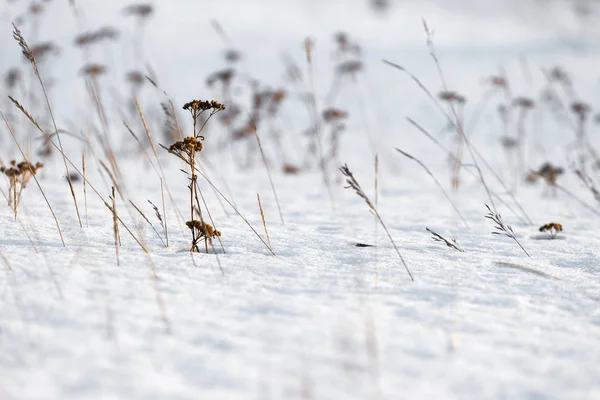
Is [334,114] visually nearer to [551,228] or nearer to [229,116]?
[229,116]

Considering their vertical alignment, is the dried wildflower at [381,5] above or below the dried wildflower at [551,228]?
above

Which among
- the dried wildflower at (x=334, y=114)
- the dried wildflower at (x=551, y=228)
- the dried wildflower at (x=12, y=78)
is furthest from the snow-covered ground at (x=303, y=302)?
the dried wildflower at (x=12, y=78)

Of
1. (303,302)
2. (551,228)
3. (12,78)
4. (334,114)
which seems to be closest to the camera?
(303,302)

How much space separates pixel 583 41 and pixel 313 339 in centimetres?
1666

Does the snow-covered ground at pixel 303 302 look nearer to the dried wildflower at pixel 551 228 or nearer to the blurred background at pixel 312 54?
the dried wildflower at pixel 551 228

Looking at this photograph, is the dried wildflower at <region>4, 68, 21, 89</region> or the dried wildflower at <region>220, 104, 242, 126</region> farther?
the dried wildflower at <region>220, 104, 242, 126</region>

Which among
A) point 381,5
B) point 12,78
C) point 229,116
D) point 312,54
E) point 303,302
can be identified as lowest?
point 303,302

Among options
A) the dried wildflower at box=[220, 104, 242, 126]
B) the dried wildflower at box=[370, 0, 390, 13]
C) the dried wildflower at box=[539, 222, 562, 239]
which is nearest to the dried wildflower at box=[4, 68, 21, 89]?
the dried wildflower at box=[220, 104, 242, 126]

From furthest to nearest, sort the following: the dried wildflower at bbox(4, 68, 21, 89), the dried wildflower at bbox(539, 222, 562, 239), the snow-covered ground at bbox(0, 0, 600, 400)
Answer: the dried wildflower at bbox(4, 68, 21, 89), the dried wildflower at bbox(539, 222, 562, 239), the snow-covered ground at bbox(0, 0, 600, 400)

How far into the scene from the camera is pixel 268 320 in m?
1.34

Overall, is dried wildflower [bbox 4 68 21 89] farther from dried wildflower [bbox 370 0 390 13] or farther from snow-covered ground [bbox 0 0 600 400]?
dried wildflower [bbox 370 0 390 13]

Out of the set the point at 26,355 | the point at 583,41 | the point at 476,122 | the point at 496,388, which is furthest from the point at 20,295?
the point at 583,41

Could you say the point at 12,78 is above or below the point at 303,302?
above

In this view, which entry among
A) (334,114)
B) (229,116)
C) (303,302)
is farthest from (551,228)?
(229,116)
